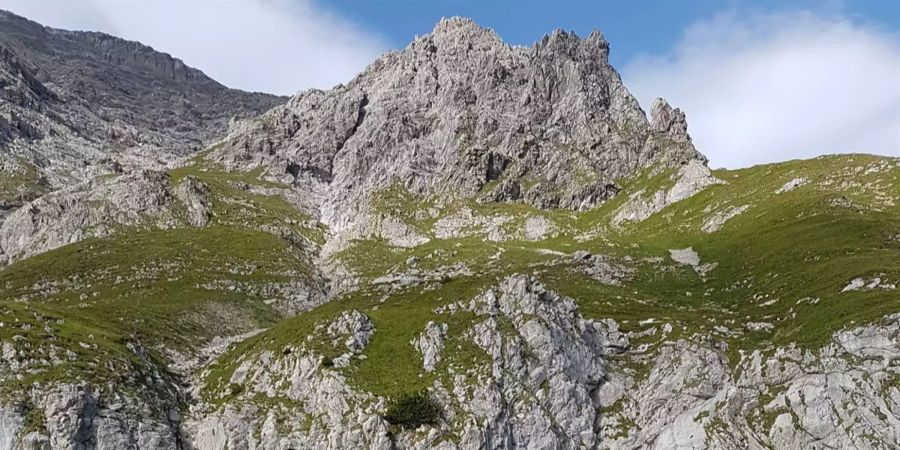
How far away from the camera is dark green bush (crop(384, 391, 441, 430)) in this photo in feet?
199

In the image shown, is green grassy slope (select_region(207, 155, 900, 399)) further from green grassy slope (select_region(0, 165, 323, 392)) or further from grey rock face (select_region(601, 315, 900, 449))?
green grassy slope (select_region(0, 165, 323, 392))

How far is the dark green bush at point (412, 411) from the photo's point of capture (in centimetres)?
6072

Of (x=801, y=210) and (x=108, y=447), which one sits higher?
(x=801, y=210)

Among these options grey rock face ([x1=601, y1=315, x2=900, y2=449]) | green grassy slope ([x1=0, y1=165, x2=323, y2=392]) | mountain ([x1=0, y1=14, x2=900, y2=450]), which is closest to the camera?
grey rock face ([x1=601, y1=315, x2=900, y2=449])

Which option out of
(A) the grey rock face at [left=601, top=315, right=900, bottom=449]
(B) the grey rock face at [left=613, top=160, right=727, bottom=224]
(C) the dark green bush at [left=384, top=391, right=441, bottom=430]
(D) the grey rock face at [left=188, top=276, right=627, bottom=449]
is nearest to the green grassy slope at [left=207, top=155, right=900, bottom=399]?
(C) the dark green bush at [left=384, top=391, right=441, bottom=430]

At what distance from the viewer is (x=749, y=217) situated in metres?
130

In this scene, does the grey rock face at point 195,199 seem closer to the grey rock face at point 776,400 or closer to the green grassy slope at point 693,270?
→ the green grassy slope at point 693,270

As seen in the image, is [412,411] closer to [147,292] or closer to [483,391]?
[483,391]

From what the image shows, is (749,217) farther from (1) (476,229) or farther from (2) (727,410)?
(2) (727,410)

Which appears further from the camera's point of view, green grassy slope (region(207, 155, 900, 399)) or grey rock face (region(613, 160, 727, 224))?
grey rock face (region(613, 160, 727, 224))

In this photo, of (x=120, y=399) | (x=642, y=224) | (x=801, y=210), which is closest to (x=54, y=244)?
(x=120, y=399)

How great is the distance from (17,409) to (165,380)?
16.3 metres

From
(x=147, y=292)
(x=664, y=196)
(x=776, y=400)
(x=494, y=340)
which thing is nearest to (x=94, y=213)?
(x=147, y=292)

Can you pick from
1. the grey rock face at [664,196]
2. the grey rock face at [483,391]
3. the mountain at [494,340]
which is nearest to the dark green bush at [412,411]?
the mountain at [494,340]
